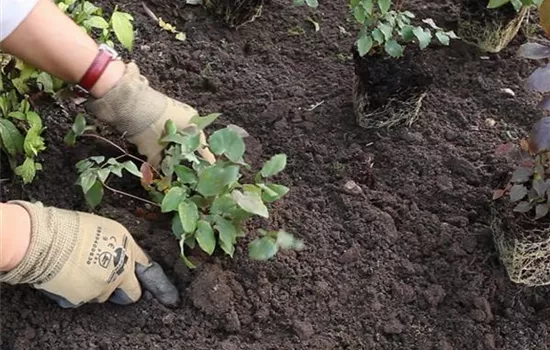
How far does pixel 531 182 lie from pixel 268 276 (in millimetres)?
596

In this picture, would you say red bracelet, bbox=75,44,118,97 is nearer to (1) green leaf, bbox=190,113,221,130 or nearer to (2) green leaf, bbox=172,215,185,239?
(1) green leaf, bbox=190,113,221,130

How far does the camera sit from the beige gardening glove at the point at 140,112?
1.84m

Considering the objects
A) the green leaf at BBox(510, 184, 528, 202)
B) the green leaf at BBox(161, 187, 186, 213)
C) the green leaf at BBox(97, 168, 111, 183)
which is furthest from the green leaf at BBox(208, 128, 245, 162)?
the green leaf at BBox(510, 184, 528, 202)

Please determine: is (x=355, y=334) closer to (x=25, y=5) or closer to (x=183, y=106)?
(x=183, y=106)

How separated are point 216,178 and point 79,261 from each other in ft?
1.03

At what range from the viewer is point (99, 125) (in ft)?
6.64

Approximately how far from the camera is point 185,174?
1699mm

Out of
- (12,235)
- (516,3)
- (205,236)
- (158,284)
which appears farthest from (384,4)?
(12,235)

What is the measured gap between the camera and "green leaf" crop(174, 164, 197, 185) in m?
1.70

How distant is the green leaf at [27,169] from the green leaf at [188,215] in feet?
1.18

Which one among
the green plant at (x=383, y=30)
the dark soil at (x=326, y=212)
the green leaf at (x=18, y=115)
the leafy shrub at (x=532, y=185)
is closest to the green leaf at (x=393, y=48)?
the green plant at (x=383, y=30)

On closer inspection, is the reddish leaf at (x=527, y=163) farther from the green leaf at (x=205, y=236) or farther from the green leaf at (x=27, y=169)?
the green leaf at (x=27, y=169)

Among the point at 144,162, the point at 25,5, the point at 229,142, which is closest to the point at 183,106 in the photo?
the point at 144,162

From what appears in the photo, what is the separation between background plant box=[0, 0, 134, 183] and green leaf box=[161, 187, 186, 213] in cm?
32
